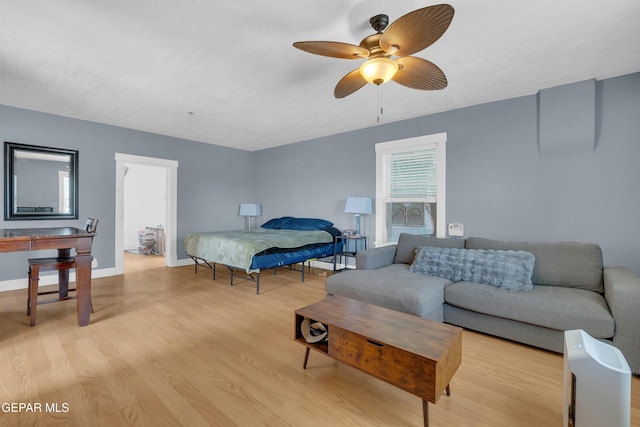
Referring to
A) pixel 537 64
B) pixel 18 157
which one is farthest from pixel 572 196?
pixel 18 157

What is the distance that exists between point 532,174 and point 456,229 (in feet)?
3.41

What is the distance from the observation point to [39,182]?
385 centimetres

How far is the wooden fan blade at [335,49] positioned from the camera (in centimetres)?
171

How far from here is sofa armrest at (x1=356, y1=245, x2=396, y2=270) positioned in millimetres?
3129

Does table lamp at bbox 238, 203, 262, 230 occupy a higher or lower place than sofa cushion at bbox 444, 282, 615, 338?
higher

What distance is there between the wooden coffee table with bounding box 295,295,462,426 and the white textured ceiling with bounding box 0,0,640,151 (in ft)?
6.61

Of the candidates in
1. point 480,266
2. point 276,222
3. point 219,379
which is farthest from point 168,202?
point 480,266

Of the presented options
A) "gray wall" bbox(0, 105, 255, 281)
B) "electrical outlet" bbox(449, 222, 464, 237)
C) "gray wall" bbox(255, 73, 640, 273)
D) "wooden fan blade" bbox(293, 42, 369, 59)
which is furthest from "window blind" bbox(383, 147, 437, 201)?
"gray wall" bbox(0, 105, 255, 281)

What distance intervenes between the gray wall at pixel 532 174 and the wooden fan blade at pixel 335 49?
2393 mm

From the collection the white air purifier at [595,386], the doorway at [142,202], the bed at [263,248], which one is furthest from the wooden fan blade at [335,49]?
the doorway at [142,202]

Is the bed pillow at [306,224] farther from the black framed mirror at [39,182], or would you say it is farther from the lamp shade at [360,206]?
the black framed mirror at [39,182]

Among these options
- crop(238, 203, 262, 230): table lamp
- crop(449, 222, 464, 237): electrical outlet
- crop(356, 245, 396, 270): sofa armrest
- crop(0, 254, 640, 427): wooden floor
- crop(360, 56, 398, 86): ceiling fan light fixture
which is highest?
crop(360, 56, 398, 86): ceiling fan light fixture

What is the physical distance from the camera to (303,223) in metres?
5.14

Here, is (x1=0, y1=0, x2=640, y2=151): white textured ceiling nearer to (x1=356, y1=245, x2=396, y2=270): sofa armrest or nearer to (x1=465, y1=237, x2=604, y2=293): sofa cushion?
(x1=465, y1=237, x2=604, y2=293): sofa cushion
